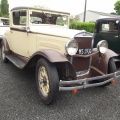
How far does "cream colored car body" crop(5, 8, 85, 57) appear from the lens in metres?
3.51

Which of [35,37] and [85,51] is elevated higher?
[35,37]

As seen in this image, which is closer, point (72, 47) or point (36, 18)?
point (72, 47)

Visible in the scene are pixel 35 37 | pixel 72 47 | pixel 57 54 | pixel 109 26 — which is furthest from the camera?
pixel 109 26

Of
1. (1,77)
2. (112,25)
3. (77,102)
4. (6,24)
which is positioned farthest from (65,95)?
(6,24)

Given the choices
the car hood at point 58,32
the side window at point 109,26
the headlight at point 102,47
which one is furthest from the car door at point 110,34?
the car hood at point 58,32

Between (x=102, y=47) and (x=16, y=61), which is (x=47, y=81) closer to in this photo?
(x=102, y=47)

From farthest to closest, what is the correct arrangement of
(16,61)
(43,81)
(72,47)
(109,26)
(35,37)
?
(109,26) → (16,61) → (35,37) → (43,81) → (72,47)

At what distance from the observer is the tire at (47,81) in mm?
3000

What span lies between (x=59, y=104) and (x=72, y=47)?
1.06 meters

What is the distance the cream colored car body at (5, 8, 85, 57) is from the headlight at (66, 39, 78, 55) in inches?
4.6

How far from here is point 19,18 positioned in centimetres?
482

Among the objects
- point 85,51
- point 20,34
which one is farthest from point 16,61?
point 85,51

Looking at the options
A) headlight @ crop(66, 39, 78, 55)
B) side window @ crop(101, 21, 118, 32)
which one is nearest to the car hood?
headlight @ crop(66, 39, 78, 55)

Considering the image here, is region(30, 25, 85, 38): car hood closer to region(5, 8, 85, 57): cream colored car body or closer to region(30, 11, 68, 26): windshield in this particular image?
region(5, 8, 85, 57): cream colored car body
